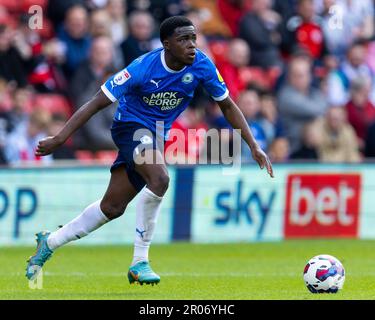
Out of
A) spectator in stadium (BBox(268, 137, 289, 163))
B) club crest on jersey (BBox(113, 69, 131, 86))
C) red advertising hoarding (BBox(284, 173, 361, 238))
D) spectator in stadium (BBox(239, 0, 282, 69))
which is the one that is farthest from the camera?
spectator in stadium (BBox(239, 0, 282, 69))

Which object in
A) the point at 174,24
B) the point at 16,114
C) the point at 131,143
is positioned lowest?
the point at 131,143

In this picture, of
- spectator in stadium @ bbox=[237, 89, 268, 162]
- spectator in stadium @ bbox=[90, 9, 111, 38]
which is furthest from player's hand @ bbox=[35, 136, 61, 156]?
spectator in stadium @ bbox=[90, 9, 111, 38]

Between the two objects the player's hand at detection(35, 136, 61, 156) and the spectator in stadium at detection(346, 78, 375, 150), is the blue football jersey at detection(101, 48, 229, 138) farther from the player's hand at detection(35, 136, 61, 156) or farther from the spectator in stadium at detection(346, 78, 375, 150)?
the spectator in stadium at detection(346, 78, 375, 150)

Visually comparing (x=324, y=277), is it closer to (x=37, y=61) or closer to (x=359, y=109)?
(x=37, y=61)

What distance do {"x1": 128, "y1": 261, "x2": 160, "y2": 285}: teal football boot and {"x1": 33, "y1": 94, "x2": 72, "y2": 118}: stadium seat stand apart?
712 centimetres

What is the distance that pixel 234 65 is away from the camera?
60.8 feet

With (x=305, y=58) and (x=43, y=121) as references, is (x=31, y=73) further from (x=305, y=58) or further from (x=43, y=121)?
(x=305, y=58)

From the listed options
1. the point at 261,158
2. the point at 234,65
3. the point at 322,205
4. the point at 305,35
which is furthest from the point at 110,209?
the point at 305,35

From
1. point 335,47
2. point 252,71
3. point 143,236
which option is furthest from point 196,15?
point 143,236

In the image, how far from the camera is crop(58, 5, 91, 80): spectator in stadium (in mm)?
17609

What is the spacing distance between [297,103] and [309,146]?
43.2 inches

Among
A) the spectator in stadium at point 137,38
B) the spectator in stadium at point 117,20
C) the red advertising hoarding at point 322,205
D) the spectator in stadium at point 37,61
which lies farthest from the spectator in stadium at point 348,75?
the spectator in stadium at point 37,61
